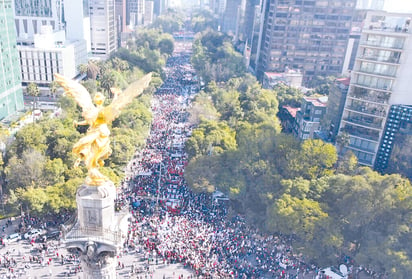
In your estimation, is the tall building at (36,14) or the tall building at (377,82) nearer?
the tall building at (377,82)

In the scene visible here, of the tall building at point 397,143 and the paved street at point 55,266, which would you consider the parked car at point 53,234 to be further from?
the tall building at point 397,143

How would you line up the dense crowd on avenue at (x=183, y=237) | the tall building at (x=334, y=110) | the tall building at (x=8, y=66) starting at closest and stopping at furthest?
the dense crowd on avenue at (x=183, y=237), the tall building at (x=334, y=110), the tall building at (x=8, y=66)

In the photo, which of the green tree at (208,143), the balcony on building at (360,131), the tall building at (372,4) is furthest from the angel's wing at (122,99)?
the tall building at (372,4)

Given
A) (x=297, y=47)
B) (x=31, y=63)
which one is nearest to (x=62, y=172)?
(x=31, y=63)

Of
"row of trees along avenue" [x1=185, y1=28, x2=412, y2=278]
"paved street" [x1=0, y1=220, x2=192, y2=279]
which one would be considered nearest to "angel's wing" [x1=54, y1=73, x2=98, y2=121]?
"paved street" [x1=0, y1=220, x2=192, y2=279]

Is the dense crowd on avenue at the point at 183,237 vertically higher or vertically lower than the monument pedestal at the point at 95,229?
lower

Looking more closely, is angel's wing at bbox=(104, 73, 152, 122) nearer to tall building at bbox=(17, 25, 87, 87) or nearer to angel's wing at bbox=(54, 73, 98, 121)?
angel's wing at bbox=(54, 73, 98, 121)

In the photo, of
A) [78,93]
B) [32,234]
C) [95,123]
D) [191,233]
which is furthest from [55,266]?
[78,93]
